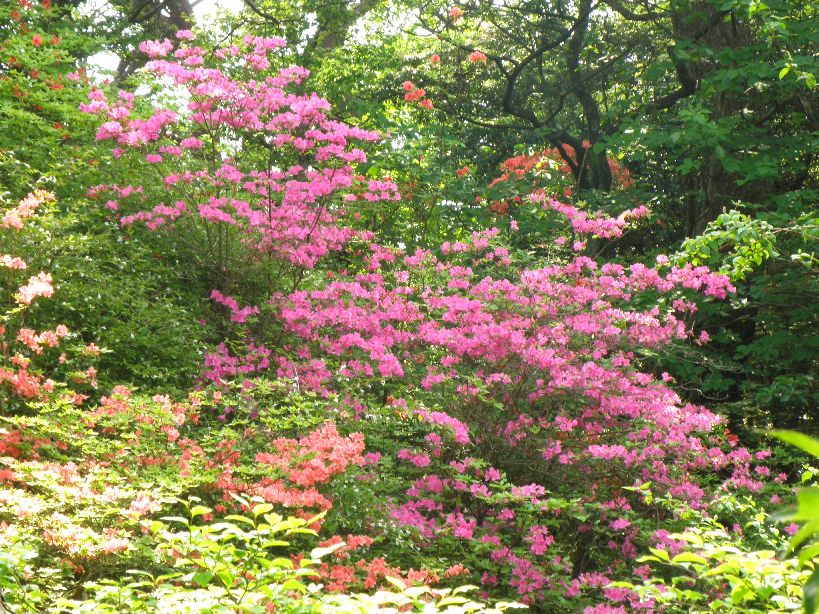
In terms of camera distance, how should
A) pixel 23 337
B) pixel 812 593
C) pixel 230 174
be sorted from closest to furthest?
1. pixel 812 593
2. pixel 23 337
3. pixel 230 174

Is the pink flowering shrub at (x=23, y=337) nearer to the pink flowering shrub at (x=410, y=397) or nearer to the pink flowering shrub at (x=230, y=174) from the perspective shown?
the pink flowering shrub at (x=410, y=397)

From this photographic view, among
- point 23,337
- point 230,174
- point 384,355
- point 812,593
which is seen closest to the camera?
point 812,593

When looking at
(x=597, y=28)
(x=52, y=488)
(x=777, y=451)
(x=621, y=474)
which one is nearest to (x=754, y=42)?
(x=597, y=28)

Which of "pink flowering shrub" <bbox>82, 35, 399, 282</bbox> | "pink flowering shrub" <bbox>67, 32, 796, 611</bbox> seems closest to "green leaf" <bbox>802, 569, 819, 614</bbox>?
"pink flowering shrub" <bbox>67, 32, 796, 611</bbox>

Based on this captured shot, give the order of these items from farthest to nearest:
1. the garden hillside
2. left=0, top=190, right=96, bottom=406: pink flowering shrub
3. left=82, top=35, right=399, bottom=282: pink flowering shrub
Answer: left=82, top=35, right=399, bottom=282: pink flowering shrub, left=0, top=190, right=96, bottom=406: pink flowering shrub, the garden hillside

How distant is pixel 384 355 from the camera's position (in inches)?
239

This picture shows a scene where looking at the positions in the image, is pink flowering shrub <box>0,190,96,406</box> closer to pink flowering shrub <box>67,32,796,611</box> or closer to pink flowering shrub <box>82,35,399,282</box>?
pink flowering shrub <box>67,32,796,611</box>

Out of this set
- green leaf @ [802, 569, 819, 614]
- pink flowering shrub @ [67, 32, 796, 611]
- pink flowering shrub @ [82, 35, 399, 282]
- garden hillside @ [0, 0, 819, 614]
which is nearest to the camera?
green leaf @ [802, 569, 819, 614]

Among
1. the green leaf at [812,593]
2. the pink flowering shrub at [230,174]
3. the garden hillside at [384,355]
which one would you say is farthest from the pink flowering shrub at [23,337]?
the green leaf at [812,593]

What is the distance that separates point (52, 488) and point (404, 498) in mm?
2412

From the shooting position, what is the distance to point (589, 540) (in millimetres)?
5699

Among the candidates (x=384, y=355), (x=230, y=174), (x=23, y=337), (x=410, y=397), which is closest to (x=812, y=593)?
(x=23, y=337)

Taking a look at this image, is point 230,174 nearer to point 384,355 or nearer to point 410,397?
point 384,355

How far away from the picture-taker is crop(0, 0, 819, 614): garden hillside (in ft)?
11.8
